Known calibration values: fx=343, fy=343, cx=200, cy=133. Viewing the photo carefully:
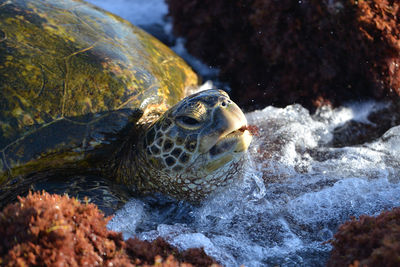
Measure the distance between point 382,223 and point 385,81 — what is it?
7.68 ft

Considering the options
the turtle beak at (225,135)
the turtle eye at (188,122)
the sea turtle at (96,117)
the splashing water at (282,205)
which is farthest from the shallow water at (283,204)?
the turtle eye at (188,122)

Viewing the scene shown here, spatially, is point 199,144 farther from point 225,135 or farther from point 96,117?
point 96,117

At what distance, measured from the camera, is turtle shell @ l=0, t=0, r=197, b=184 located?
7.68ft

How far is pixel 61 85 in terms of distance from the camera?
252cm

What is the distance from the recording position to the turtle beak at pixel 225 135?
2.29 metres

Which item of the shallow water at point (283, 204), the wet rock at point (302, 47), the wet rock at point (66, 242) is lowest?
the wet rock at point (66, 242)

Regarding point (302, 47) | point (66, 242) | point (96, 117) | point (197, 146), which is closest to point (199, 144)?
point (197, 146)

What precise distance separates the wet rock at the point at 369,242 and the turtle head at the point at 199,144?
85 centimetres

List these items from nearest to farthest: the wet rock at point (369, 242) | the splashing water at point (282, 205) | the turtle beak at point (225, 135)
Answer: the wet rock at point (369, 242) < the splashing water at point (282, 205) < the turtle beak at point (225, 135)

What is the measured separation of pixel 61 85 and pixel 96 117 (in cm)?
35

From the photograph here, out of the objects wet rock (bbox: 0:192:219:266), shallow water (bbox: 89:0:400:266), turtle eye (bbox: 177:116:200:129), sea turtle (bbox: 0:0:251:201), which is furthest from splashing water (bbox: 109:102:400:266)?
turtle eye (bbox: 177:116:200:129)

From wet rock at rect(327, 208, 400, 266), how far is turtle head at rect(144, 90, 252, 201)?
849mm

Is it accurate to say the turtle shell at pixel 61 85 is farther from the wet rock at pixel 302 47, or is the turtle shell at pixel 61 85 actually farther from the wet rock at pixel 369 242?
the wet rock at pixel 369 242

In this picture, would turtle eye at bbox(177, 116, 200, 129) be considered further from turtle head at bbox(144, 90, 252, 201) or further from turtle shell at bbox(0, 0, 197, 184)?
turtle shell at bbox(0, 0, 197, 184)
